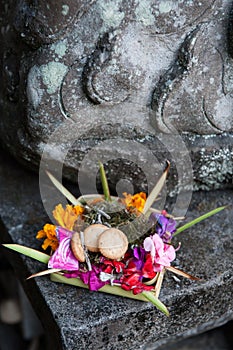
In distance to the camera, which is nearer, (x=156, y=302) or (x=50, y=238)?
(x=156, y=302)

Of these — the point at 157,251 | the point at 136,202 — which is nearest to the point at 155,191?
the point at 136,202

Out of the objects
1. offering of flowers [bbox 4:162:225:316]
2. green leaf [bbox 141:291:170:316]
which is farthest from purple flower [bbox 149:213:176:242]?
green leaf [bbox 141:291:170:316]

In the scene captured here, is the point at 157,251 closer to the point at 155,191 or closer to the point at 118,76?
the point at 155,191

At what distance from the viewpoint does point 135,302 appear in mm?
1118

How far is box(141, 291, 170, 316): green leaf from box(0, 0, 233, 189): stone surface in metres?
0.33

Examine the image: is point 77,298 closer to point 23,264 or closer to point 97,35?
point 23,264

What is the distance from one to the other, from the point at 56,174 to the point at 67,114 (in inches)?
7.2

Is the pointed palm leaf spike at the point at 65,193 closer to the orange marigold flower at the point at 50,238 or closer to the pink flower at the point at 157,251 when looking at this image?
the orange marigold flower at the point at 50,238

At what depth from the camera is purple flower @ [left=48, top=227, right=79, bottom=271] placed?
1.10 meters

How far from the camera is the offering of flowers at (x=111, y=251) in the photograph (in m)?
1.08

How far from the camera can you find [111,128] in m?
1.25

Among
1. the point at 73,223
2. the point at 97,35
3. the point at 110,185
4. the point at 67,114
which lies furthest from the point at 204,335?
the point at 97,35

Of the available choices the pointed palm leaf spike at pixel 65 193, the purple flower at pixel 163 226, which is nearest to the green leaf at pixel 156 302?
the purple flower at pixel 163 226

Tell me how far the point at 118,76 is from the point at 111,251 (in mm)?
365
